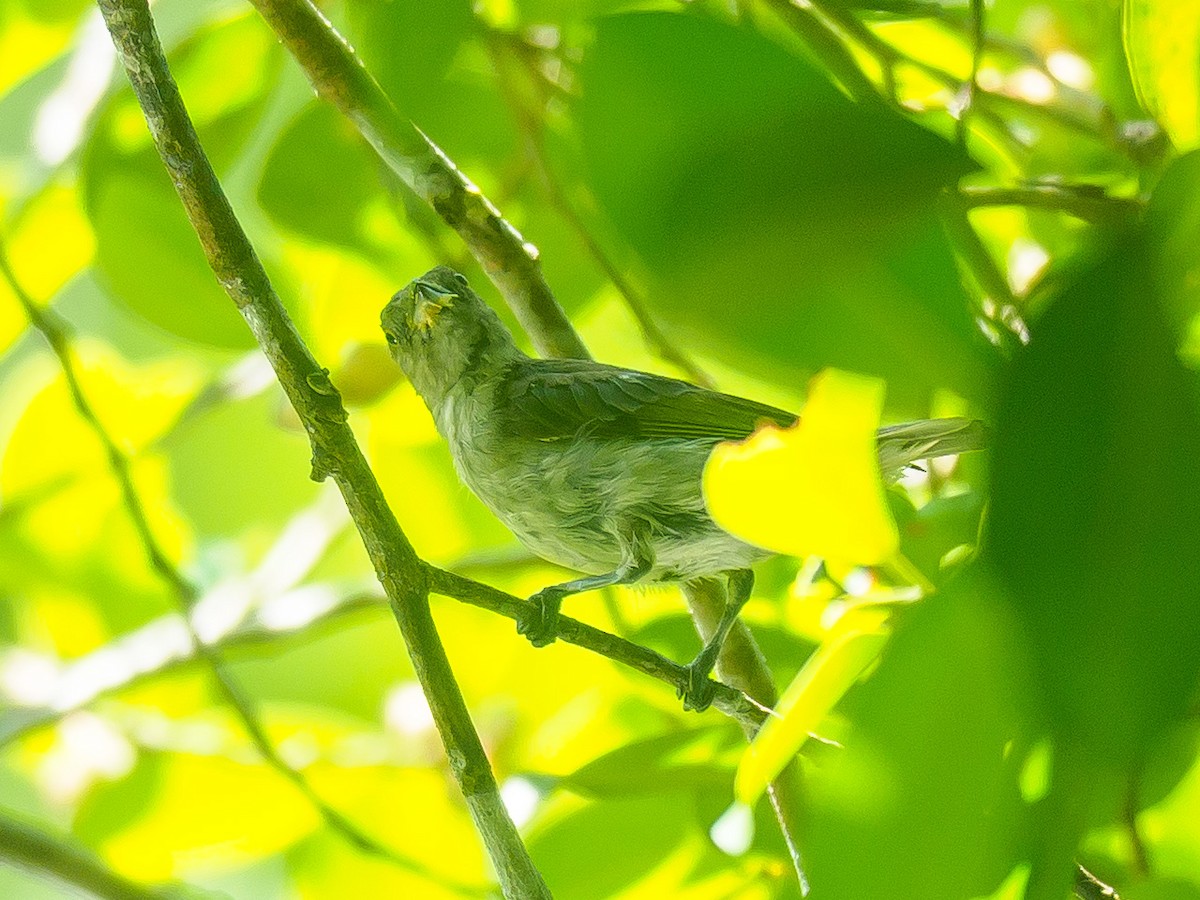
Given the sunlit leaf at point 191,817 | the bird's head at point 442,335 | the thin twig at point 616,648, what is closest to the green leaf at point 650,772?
the thin twig at point 616,648

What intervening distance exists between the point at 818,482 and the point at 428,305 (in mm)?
2033

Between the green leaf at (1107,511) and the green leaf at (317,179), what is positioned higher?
the green leaf at (317,179)

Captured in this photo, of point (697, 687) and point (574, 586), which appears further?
point (574, 586)

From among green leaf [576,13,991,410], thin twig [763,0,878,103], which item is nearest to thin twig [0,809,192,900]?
thin twig [763,0,878,103]

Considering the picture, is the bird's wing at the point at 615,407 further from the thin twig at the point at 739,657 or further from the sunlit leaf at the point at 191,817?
the sunlit leaf at the point at 191,817

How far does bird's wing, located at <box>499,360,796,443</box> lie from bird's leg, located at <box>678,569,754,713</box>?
27cm

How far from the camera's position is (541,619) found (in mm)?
1724

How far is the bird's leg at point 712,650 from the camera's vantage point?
1.66 metres

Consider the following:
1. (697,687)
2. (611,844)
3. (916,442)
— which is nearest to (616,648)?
(697,687)

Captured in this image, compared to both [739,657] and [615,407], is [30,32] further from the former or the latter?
[739,657]

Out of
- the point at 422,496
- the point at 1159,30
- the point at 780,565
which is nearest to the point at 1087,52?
the point at 780,565

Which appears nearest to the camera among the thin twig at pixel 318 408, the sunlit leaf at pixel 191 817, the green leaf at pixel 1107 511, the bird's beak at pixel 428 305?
the green leaf at pixel 1107 511

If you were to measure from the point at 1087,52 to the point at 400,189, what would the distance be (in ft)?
5.06

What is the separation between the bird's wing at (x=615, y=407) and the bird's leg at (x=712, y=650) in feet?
0.90
